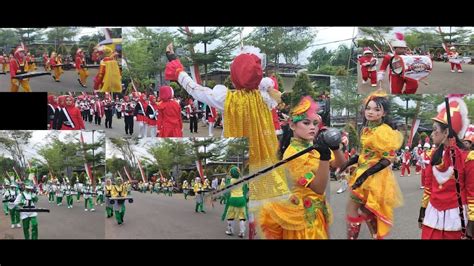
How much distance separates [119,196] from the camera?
4.61 m

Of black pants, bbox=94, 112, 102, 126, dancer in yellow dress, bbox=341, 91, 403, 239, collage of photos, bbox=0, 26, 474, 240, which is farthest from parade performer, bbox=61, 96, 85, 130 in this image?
dancer in yellow dress, bbox=341, 91, 403, 239

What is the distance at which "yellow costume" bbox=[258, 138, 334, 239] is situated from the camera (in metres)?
4.45

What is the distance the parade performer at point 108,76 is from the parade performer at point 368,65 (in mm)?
1954

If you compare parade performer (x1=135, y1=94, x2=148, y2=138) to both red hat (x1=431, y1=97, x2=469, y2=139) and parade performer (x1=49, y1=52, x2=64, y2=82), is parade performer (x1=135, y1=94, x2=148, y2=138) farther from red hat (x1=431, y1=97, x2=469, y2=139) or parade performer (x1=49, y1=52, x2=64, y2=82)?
red hat (x1=431, y1=97, x2=469, y2=139)

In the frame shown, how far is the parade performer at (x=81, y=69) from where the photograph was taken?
15.1 feet

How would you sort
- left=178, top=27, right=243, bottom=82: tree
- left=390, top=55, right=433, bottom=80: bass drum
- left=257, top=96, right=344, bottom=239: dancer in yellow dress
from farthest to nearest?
left=390, top=55, right=433, bottom=80: bass drum
left=178, top=27, right=243, bottom=82: tree
left=257, top=96, right=344, bottom=239: dancer in yellow dress

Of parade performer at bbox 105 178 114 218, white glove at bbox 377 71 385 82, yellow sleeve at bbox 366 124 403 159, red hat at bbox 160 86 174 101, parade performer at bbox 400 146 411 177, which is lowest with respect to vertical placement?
parade performer at bbox 105 178 114 218

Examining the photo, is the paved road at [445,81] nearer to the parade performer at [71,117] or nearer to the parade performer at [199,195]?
the parade performer at [199,195]

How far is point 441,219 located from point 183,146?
2.14m

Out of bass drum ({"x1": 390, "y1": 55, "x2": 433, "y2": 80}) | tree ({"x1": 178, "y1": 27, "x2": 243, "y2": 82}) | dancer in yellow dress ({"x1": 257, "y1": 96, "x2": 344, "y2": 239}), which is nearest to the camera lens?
dancer in yellow dress ({"x1": 257, "y1": 96, "x2": 344, "y2": 239})

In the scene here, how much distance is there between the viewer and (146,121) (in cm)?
463

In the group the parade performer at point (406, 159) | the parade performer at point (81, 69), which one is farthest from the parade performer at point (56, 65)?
the parade performer at point (406, 159)

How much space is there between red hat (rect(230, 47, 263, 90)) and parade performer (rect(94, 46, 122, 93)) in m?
0.91

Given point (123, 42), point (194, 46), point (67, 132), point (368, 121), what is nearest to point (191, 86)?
point (194, 46)
